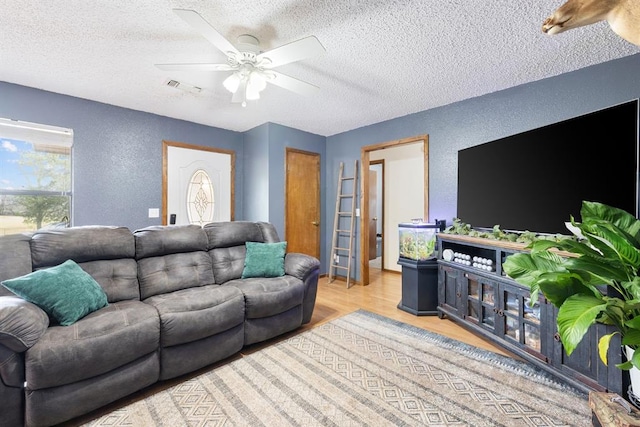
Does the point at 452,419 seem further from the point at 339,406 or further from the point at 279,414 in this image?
the point at 279,414

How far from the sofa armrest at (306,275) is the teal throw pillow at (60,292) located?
5.05ft

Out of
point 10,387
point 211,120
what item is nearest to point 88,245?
point 10,387

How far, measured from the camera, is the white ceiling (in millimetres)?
1750

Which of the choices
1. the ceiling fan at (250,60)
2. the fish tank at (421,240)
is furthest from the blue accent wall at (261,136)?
the ceiling fan at (250,60)

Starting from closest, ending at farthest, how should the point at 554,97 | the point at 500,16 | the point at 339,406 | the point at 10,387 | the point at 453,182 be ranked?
the point at 10,387 < the point at 339,406 < the point at 500,16 < the point at 554,97 < the point at 453,182

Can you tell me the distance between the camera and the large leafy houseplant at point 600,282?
981 mm

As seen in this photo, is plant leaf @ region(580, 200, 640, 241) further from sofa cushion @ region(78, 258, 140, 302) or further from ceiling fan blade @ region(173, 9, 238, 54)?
sofa cushion @ region(78, 258, 140, 302)

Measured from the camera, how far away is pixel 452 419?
1551mm

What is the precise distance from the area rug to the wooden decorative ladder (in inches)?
90.0

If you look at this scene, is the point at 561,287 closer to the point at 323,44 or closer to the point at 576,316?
the point at 576,316

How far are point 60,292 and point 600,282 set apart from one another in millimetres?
2836

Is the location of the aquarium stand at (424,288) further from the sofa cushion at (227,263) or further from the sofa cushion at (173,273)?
the sofa cushion at (173,273)

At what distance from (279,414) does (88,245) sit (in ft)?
6.22

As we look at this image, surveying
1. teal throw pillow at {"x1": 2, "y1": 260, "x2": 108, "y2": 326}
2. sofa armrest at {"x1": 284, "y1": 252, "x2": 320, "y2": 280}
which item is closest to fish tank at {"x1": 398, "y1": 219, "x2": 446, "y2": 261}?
sofa armrest at {"x1": 284, "y1": 252, "x2": 320, "y2": 280}
